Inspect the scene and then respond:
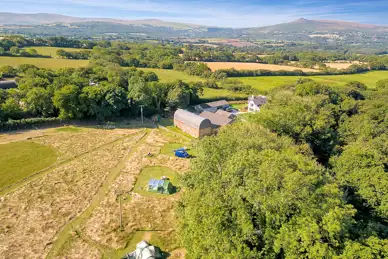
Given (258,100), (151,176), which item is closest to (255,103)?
(258,100)

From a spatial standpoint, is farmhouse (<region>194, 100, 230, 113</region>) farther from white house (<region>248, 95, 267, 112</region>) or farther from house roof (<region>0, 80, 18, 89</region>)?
house roof (<region>0, 80, 18, 89</region>)

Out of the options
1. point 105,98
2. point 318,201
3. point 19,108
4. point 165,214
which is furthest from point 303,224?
point 19,108

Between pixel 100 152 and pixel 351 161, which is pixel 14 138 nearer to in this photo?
pixel 100 152

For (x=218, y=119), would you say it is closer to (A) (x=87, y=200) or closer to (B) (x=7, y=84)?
(A) (x=87, y=200)

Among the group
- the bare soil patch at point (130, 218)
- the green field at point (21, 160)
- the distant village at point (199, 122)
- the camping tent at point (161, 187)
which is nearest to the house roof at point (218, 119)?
the distant village at point (199, 122)

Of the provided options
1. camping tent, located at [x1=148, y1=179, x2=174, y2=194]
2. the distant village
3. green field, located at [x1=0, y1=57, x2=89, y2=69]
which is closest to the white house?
the distant village
